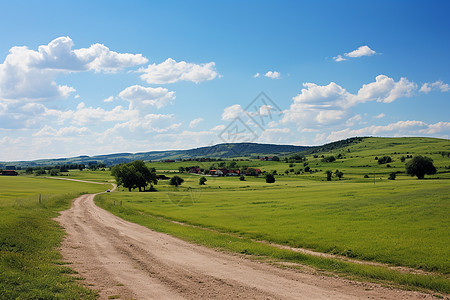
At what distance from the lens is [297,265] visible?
17.2 meters

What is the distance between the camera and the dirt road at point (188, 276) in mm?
12820

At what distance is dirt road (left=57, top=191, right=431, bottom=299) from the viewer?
505 inches

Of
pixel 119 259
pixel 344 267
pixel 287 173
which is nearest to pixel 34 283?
pixel 119 259

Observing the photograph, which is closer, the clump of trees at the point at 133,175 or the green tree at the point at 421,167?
the clump of trees at the point at 133,175

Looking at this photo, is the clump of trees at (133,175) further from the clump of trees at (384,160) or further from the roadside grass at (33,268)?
the clump of trees at (384,160)

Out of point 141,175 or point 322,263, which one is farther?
point 141,175

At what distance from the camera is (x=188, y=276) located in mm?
15180

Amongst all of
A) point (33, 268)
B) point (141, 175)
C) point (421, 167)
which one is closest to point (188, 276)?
point (33, 268)

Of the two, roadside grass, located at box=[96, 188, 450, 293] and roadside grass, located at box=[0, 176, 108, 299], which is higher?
roadside grass, located at box=[0, 176, 108, 299]

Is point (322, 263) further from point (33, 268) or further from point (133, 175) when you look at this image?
point (133, 175)

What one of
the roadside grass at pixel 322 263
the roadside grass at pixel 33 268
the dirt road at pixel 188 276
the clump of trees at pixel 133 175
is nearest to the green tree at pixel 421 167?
the clump of trees at pixel 133 175

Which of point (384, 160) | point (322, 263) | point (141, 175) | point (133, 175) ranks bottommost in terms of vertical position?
point (322, 263)

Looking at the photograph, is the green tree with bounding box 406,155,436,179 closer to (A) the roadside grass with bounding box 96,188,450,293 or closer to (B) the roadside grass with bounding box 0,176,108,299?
(A) the roadside grass with bounding box 96,188,450,293

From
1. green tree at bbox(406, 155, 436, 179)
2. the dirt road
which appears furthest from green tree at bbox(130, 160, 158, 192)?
green tree at bbox(406, 155, 436, 179)
